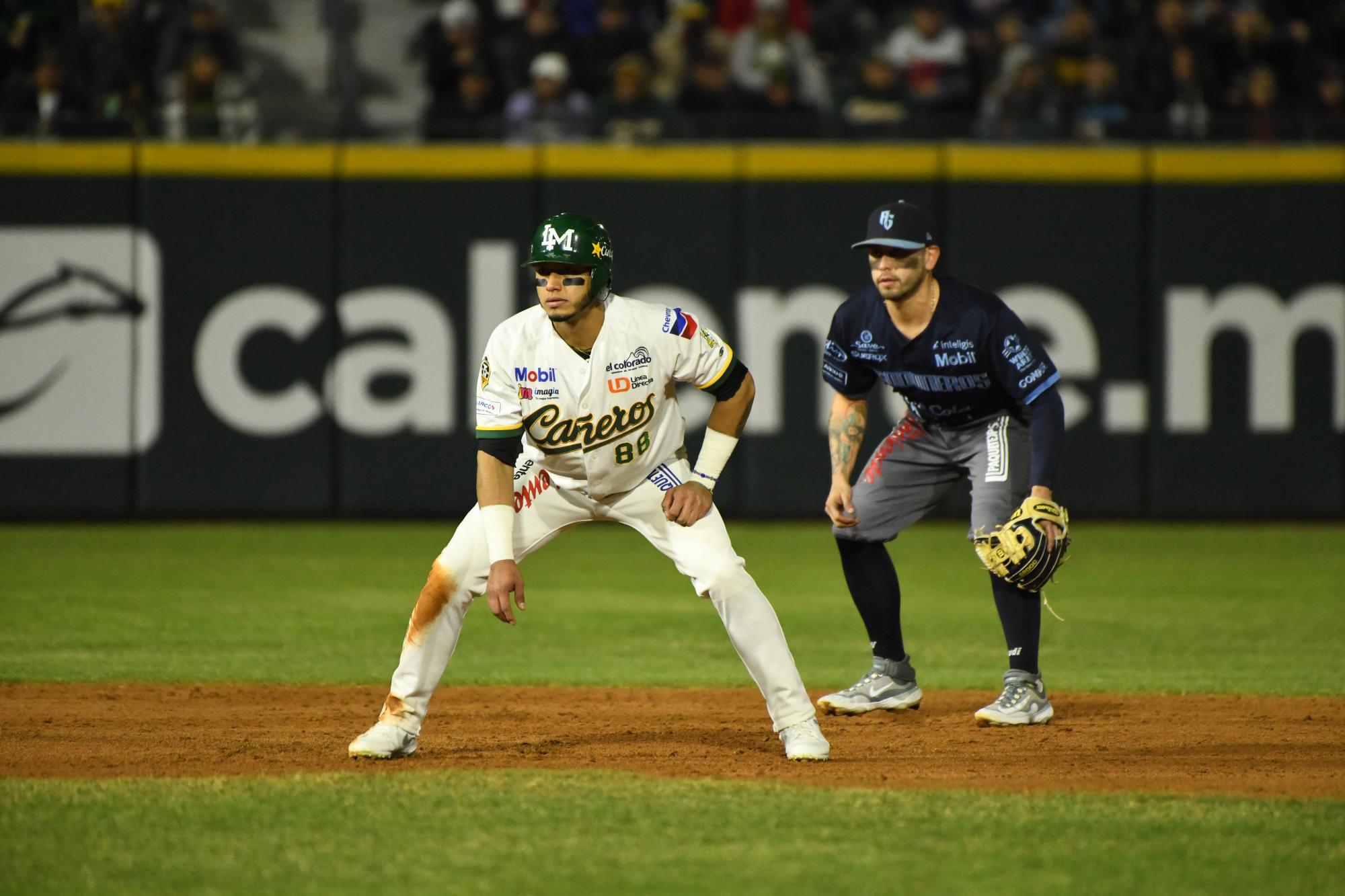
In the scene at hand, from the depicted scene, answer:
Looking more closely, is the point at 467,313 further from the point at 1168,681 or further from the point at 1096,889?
the point at 1096,889

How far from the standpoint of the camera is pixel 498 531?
5.54 meters

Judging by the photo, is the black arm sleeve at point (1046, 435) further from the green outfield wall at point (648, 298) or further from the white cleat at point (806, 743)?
the green outfield wall at point (648, 298)

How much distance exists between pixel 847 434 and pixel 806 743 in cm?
173

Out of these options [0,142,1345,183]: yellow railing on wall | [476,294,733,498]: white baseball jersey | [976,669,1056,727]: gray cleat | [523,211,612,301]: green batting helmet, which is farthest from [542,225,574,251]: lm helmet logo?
[0,142,1345,183]: yellow railing on wall

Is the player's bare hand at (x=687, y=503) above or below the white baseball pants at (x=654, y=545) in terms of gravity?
above

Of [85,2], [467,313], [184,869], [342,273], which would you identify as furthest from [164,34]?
[184,869]

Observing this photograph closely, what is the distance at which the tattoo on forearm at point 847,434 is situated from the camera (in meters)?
7.03

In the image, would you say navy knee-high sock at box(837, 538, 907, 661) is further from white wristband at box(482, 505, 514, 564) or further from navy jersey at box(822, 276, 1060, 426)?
white wristband at box(482, 505, 514, 564)

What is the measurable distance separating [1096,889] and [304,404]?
10639mm

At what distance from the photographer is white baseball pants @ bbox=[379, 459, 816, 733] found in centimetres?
562

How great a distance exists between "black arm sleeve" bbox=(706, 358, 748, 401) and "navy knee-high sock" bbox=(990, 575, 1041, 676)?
5.24ft

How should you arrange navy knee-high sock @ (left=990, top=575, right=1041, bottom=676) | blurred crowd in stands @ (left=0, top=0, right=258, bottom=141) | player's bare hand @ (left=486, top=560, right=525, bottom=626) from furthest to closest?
blurred crowd in stands @ (left=0, top=0, right=258, bottom=141) → navy knee-high sock @ (left=990, top=575, right=1041, bottom=676) → player's bare hand @ (left=486, top=560, right=525, bottom=626)

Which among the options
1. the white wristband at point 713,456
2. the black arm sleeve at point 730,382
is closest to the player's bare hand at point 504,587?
the white wristband at point 713,456

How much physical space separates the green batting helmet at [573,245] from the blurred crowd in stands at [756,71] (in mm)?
8804
